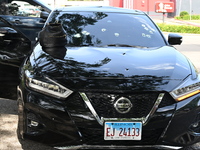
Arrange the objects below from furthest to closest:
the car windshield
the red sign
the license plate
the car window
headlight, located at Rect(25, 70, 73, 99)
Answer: the red sign < the car window < the car windshield < headlight, located at Rect(25, 70, 73, 99) < the license plate

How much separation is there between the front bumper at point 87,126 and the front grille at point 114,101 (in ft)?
0.23

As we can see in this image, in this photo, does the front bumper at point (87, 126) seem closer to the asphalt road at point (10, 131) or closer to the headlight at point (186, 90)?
the headlight at point (186, 90)

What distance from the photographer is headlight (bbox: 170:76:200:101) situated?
3601 mm

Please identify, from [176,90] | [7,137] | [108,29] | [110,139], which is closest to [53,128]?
[110,139]

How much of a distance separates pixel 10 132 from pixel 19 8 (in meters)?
2.93

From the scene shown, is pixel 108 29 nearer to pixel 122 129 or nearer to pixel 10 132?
pixel 10 132

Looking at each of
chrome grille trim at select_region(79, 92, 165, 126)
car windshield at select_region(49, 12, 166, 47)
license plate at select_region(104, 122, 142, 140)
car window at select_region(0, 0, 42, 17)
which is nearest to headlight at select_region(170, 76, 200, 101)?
chrome grille trim at select_region(79, 92, 165, 126)

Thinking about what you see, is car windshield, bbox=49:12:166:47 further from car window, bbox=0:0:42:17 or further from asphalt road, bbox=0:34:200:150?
car window, bbox=0:0:42:17

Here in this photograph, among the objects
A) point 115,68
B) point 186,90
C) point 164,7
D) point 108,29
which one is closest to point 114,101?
point 115,68

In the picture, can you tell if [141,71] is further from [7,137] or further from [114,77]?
[7,137]

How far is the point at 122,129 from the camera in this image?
3436 millimetres

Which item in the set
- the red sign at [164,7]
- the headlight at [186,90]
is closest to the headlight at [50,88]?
the headlight at [186,90]

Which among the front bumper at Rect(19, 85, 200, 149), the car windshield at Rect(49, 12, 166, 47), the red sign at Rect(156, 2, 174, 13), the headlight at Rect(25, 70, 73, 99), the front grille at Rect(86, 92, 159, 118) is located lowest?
the red sign at Rect(156, 2, 174, 13)

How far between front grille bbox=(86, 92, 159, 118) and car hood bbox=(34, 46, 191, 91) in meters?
0.06
